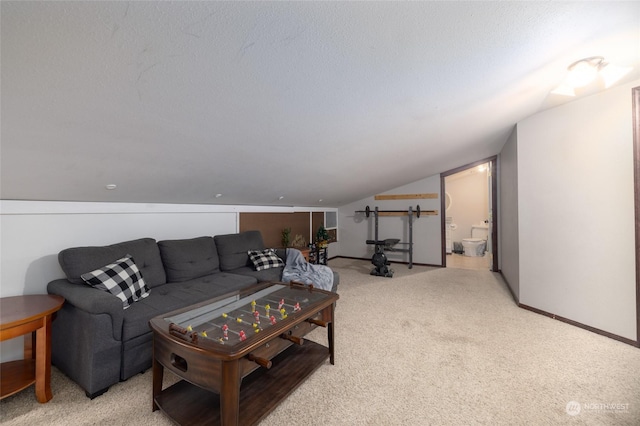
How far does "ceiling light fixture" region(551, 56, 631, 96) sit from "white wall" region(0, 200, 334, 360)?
4042mm

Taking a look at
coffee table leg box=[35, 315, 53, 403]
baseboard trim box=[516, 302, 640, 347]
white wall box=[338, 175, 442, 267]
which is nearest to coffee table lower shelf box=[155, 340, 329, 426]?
coffee table leg box=[35, 315, 53, 403]

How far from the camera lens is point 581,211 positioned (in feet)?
9.07

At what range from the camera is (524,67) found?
1923mm

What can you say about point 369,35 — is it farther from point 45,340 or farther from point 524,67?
point 45,340

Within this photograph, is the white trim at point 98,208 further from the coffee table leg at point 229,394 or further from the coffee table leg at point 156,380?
the coffee table leg at point 229,394

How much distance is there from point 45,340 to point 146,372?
2.17 ft

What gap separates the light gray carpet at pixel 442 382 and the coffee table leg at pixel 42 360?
0.08 meters

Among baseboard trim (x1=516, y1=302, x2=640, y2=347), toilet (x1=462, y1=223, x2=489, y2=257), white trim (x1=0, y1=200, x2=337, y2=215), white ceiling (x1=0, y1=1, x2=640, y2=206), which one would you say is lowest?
baseboard trim (x1=516, y1=302, x2=640, y2=347)

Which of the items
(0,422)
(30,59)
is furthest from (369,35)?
(0,422)

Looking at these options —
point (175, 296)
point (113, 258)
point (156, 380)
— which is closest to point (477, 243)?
point (175, 296)

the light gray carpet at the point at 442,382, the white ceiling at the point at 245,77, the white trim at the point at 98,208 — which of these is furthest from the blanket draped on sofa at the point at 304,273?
A: the white ceiling at the point at 245,77

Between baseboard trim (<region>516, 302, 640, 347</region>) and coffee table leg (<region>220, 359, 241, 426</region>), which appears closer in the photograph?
coffee table leg (<region>220, 359, 241, 426</region>)

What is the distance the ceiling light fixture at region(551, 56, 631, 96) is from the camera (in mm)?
2031

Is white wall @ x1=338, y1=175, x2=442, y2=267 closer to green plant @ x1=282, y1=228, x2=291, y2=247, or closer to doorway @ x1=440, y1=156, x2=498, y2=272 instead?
doorway @ x1=440, y1=156, x2=498, y2=272
